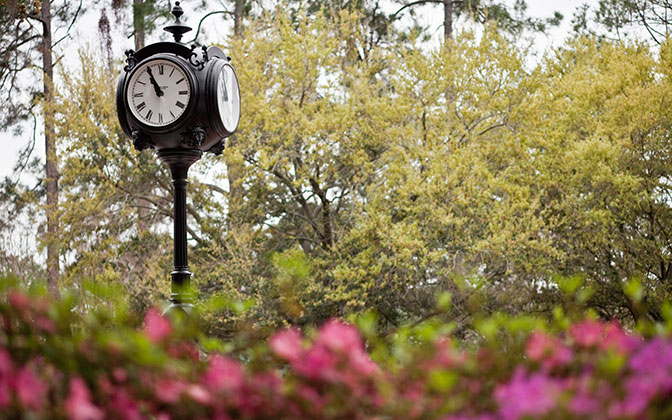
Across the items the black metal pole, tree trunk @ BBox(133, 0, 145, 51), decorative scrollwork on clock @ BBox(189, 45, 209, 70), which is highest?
tree trunk @ BBox(133, 0, 145, 51)

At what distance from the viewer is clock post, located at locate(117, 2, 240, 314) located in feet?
13.9

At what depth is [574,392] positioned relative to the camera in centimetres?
111

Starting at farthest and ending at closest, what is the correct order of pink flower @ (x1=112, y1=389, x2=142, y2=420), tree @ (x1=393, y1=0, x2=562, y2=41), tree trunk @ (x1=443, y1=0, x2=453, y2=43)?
tree @ (x1=393, y1=0, x2=562, y2=41), tree trunk @ (x1=443, y1=0, x2=453, y2=43), pink flower @ (x1=112, y1=389, x2=142, y2=420)

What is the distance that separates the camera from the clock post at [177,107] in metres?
4.22

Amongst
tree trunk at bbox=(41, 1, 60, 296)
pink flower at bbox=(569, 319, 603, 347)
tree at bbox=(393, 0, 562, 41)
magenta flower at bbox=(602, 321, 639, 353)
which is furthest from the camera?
tree at bbox=(393, 0, 562, 41)

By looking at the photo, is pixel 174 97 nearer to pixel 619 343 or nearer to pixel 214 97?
pixel 214 97

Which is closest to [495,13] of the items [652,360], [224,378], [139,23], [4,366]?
[139,23]

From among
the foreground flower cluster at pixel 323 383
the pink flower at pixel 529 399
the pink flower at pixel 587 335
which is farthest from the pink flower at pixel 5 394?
the pink flower at pixel 587 335

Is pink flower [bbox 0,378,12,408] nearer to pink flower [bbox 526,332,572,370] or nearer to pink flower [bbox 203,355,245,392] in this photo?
pink flower [bbox 203,355,245,392]

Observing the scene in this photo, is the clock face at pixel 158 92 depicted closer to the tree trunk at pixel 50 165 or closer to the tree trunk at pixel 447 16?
the tree trunk at pixel 50 165

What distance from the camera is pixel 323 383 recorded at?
1.18 metres

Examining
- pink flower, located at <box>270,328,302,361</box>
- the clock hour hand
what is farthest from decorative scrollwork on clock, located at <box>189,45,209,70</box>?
pink flower, located at <box>270,328,302,361</box>

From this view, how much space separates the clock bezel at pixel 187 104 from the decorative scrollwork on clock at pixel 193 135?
0.05 m

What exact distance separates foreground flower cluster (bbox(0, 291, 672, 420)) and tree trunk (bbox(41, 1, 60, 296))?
26.3 feet
